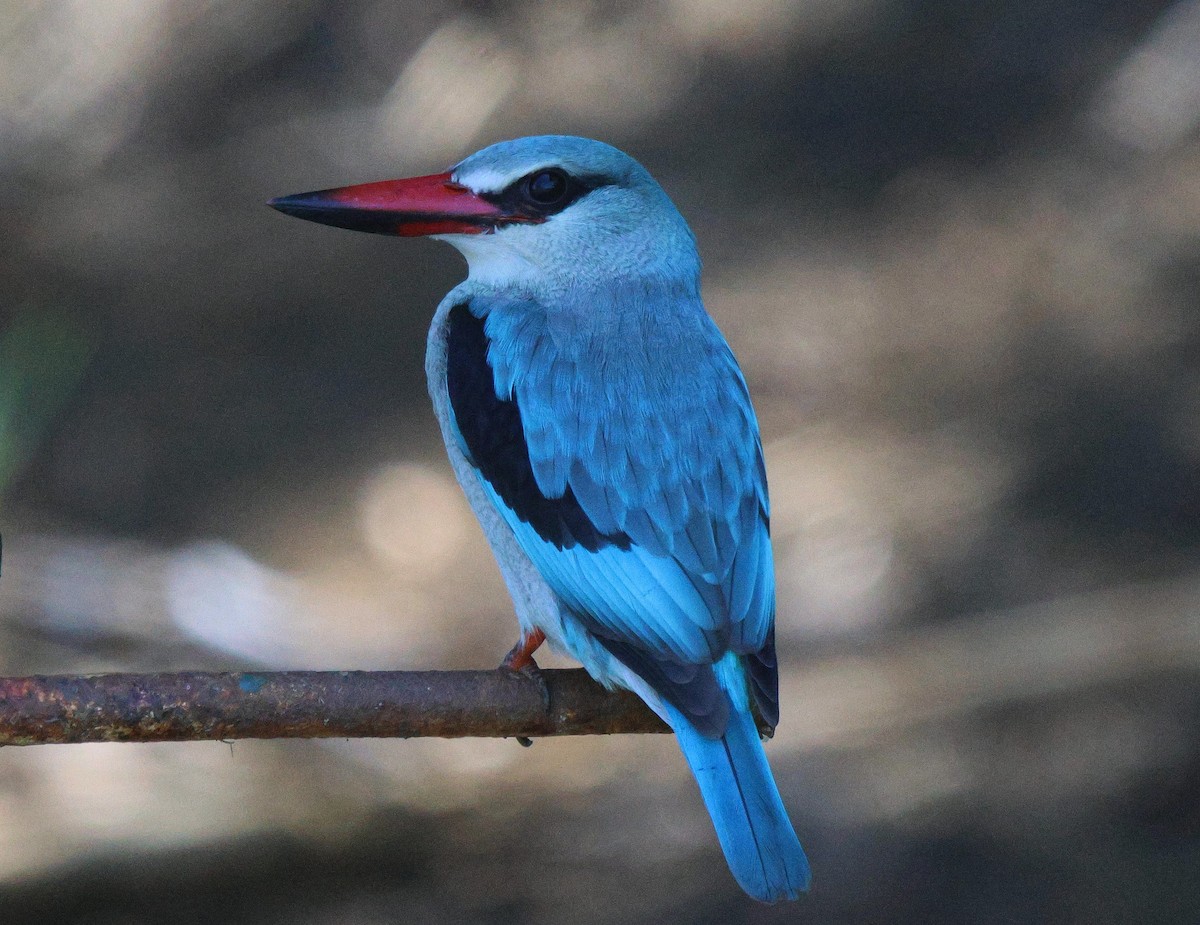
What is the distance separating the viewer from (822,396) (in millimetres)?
4898

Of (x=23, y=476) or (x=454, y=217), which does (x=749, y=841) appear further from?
(x=23, y=476)

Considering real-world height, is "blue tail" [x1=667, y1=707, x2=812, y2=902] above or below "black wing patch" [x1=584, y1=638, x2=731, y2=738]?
below

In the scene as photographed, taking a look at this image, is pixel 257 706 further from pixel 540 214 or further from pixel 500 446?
pixel 540 214

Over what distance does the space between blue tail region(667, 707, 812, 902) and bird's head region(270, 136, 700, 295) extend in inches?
37.3

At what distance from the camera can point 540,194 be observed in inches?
108

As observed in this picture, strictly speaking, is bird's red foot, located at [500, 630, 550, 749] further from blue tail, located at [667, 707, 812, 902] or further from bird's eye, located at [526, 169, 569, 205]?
bird's eye, located at [526, 169, 569, 205]

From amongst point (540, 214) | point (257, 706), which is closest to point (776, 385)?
point (540, 214)

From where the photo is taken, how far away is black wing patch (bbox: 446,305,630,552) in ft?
7.98

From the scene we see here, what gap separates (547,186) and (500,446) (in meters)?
0.54

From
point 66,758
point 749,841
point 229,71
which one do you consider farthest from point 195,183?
point 749,841

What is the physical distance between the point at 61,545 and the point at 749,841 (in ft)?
9.22

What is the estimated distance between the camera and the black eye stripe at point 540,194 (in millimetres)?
2725

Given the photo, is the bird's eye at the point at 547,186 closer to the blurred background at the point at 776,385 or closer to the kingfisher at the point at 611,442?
the kingfisher at the point at 611,442

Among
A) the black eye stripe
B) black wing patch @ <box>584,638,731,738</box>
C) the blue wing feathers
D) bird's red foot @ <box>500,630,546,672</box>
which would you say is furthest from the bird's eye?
black wing patch @ <box>584,638,731,738</box>
